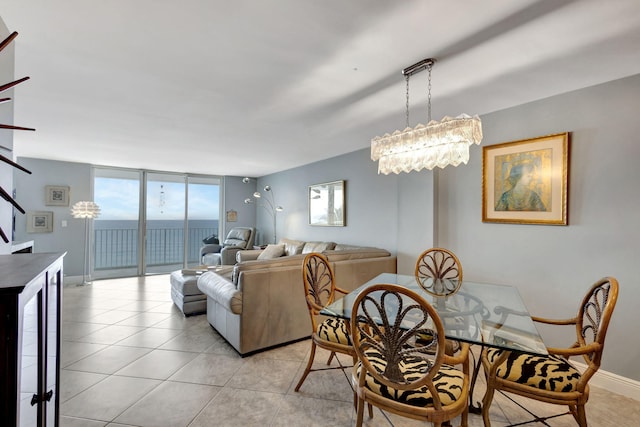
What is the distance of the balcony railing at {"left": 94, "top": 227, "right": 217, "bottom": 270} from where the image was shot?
21.5 feet

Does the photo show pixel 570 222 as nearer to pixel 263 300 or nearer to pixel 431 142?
pixel 431 142

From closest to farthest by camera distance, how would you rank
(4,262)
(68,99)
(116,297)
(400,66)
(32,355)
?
(32,355)
(4,262)
(400,66)
(68,99)
(116,297)

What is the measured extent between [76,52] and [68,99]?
105cm

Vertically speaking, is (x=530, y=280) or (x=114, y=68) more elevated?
(x=114, y=68)

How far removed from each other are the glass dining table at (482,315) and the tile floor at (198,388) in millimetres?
718

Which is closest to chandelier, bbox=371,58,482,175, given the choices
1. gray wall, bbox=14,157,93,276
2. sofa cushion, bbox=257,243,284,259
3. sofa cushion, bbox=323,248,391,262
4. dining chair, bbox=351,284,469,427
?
dining chair, bbox=351,284,469,427

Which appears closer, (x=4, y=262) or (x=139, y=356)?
(x=4, y=262)

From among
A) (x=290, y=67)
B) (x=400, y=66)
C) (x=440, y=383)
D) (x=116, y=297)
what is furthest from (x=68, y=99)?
(x=440, y=383)

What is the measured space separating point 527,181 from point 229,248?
5.33 metres

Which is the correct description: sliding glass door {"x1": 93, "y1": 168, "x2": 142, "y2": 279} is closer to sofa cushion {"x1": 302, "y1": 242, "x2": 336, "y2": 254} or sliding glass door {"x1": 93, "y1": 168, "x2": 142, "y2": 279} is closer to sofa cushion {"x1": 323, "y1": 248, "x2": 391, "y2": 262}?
sofa cushion {"x1": 302, "y1": 242, "x2": 336, "y2": 254}

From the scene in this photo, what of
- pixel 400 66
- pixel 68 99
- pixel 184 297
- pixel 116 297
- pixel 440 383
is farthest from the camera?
pixel 116 297

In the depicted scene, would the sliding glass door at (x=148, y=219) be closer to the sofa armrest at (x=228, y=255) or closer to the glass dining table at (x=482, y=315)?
the sofa armrest at (x=228, y=255)

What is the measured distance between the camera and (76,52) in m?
1.91

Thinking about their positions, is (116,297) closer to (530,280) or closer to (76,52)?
(76,52)
